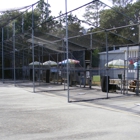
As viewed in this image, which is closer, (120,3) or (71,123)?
(71,123)

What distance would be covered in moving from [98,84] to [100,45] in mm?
3205

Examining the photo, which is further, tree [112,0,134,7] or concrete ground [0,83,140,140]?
tree [112,0,134,7]

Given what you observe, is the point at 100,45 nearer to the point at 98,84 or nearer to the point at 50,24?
the point at 98,84

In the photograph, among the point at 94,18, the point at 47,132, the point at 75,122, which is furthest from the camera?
the point at 94,18

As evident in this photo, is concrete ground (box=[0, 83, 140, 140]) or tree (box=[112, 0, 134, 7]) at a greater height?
tree (box=[112, 0, 134, 7])

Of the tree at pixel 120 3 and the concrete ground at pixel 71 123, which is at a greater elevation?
the tree at pixel 120 3

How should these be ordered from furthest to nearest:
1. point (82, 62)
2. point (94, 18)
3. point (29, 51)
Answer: point (29, 51), point (82, 62), point (94, 18)

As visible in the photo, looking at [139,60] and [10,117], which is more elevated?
[139,60]

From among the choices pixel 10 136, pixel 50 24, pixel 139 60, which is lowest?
pixel 10 136

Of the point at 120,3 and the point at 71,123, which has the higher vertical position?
the point at 120,3

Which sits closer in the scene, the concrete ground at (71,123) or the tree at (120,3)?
the concrete ground at (71,123)

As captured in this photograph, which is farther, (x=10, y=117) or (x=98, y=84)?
(x=98, y=84)

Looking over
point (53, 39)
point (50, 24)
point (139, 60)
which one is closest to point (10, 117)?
point (139, 60)

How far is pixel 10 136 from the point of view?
5.75m
